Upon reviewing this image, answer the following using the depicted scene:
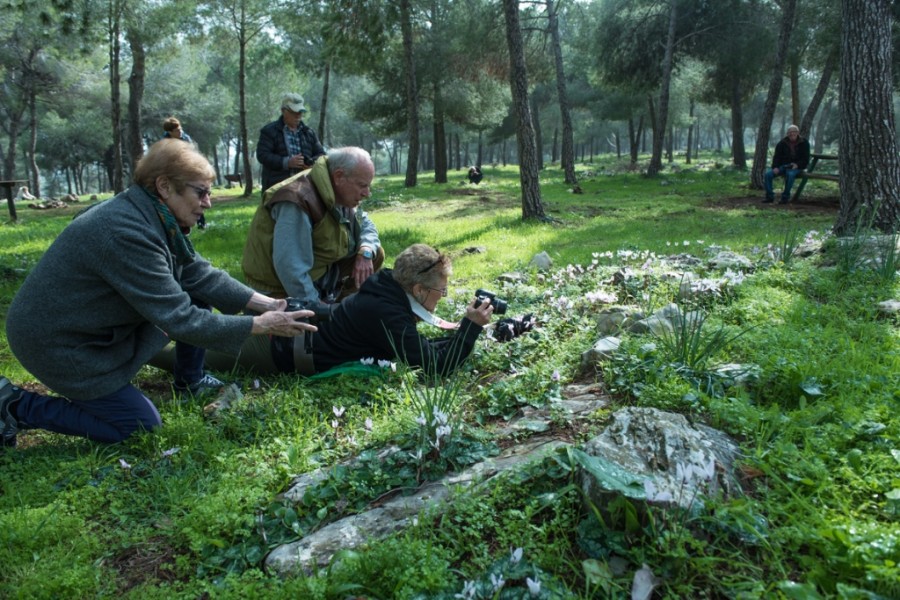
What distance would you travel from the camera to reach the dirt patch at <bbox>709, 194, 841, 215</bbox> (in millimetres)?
11766

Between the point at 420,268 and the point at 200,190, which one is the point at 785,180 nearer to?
the point at 420,268

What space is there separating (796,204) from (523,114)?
689 cm

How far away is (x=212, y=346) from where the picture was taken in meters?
3.05

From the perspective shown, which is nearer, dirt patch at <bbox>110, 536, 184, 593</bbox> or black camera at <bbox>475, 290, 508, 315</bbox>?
dirt patch at <bbox>110, 536, 184, 593</bbox>

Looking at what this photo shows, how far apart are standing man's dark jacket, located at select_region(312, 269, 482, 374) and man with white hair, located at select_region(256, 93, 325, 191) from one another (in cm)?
388

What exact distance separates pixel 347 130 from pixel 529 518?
63.0 m

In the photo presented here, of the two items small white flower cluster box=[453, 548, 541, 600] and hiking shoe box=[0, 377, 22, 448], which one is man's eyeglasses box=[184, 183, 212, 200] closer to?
hiking shoe box=[0, 377, 22, 448]

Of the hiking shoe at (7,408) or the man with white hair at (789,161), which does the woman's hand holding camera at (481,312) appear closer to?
the hiking shoe at (7,408)

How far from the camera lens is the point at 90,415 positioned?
3152mm

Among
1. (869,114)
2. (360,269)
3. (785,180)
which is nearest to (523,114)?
(869,114)

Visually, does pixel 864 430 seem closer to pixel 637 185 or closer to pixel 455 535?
pixel 455 535

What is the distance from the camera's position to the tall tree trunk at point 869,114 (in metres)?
6.20

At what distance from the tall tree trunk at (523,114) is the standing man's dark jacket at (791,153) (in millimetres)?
6646

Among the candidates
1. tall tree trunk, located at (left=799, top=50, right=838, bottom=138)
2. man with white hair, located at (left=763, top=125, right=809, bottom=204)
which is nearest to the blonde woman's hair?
man with white hair, located at (left=763, top=125, right=809, bottom=204)
